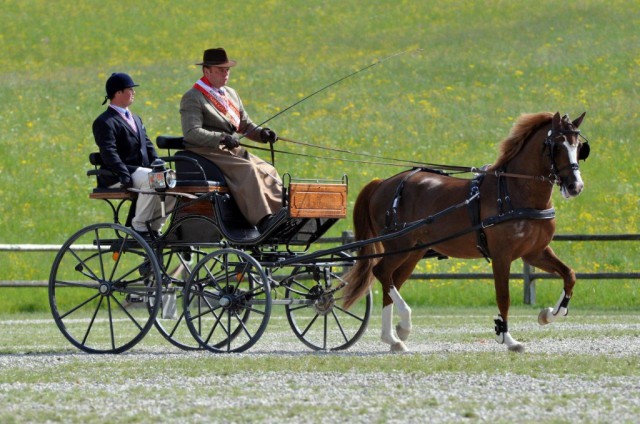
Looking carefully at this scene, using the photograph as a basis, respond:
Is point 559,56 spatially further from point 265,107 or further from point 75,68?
point 75,68

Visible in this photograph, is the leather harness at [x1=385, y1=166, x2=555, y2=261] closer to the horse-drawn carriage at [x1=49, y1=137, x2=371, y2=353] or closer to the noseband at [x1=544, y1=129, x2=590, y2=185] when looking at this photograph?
the noseband at [x1=544, y1=129, x2=590, y2=185]

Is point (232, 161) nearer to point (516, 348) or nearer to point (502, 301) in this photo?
point (502, 301)

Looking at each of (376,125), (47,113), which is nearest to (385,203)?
(376,125)

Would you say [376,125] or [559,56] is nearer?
[376,125]

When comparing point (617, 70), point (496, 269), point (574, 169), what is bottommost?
point (496, 269)

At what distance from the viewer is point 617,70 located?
35344 millimetres

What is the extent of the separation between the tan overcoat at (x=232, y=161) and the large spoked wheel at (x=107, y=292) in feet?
3.01

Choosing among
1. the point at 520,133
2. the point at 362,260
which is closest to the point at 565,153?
the point at 520,133

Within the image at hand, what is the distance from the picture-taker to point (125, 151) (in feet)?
37.8

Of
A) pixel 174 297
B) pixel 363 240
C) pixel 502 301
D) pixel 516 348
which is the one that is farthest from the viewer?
pixel 174 297

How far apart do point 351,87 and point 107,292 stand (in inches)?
986

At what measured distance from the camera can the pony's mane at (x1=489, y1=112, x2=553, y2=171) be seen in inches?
435

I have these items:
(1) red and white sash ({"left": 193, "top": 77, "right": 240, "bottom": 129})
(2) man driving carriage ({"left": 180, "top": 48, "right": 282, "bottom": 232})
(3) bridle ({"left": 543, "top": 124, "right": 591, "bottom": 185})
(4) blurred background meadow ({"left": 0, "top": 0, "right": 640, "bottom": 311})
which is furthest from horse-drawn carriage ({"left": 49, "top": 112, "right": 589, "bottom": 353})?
(4) blurred background meadow ({"left": 0, "top": 0, "right": 640, "bottom": 311})

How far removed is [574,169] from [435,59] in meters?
27.8
